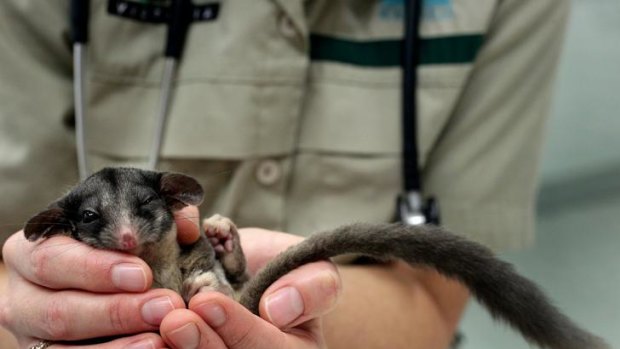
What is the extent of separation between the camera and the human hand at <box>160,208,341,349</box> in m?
0.62

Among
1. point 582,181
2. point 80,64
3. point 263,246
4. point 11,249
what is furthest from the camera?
point 582,181

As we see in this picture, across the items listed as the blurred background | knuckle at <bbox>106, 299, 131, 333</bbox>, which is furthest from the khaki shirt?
the blurred background

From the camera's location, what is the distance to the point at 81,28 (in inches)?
40.8

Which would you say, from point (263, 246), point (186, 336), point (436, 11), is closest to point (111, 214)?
point (186, 336)

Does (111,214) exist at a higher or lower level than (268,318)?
higher

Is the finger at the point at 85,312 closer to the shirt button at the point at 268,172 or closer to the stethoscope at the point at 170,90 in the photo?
the stethoscope at the point at 170,90

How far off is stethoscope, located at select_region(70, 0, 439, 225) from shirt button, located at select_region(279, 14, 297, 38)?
0.14 metres

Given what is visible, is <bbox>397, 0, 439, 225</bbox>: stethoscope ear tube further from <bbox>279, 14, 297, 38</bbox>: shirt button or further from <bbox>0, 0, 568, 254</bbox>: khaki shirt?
<bbox>279, 14, 297, 38</bbox>: shirt button

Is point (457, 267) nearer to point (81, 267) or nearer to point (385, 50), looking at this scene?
point (81, 267)

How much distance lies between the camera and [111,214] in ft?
2.07

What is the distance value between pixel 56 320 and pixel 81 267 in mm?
70

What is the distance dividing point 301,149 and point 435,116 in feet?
0.73

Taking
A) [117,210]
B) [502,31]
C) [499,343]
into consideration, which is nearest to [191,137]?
[117,210]

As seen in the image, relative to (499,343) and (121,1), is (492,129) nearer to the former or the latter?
(121,1)
